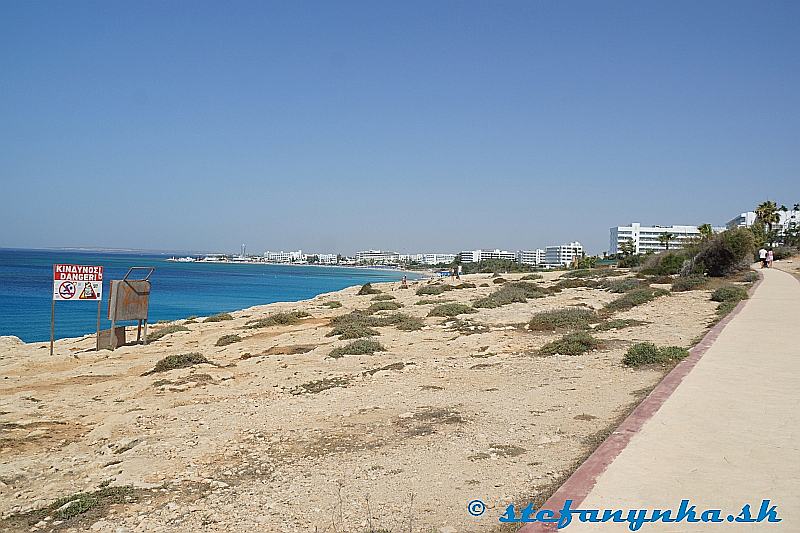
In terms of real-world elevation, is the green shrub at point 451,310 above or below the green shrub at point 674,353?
below

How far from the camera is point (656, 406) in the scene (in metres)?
7.42

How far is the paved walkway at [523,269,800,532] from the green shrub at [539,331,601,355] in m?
2.95

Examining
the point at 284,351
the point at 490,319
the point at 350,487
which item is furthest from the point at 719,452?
the point at 490,319

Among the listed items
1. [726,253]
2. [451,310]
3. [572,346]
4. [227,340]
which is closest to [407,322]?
[451,310]

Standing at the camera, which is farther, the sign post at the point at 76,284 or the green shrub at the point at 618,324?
the sign post at the point at 76,284

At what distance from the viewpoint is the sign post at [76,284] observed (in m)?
17.2

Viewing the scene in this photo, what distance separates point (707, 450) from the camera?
582cm

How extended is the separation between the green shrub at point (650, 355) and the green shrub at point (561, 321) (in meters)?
5.65

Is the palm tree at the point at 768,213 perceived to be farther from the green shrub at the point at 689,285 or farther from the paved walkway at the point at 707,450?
the paved walkway at the point at 707,450

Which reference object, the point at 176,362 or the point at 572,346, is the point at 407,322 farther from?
the point at 176,362

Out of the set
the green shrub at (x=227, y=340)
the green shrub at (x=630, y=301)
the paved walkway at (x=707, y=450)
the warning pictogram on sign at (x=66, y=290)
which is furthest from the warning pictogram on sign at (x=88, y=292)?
the green shrub at (x=630, y=301)

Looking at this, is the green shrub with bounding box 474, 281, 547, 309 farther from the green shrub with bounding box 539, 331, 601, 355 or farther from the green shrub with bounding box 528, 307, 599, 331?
the green shrub with bounding box 539, 331, 601, 355

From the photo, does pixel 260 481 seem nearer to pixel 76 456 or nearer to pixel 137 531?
pixel 137 531

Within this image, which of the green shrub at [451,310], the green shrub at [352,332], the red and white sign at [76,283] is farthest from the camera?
the green shrub at [451,310]
